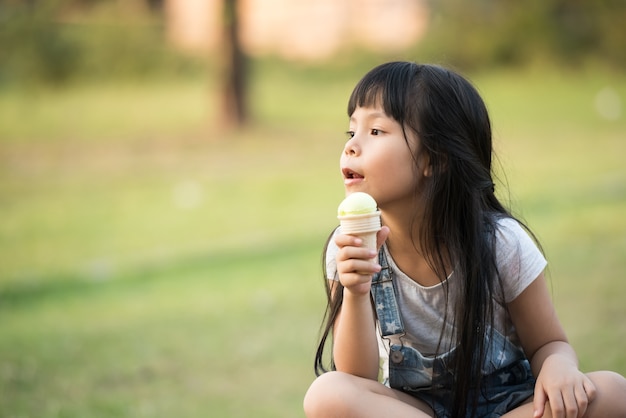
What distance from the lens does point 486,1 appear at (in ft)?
38.7

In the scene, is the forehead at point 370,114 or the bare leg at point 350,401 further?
the forehead at point 370,114

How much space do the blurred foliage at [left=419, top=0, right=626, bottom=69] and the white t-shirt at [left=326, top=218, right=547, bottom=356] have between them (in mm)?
9463

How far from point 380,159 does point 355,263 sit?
0.31 m

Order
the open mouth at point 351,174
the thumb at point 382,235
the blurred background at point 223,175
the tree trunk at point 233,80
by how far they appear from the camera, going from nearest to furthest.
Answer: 1. the thumb at point 382,235
2. the open mouth at point 351,174
3. the blurred background at point 223,175
4. the tree trunk at point 233,80


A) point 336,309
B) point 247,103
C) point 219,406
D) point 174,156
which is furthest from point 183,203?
point 336,309

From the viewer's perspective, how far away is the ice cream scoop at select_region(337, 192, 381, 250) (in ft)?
6.43

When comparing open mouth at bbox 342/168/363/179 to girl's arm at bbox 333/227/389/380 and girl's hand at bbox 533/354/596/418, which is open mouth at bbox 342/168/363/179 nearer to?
girl's arm at bbox 333/227/389/380

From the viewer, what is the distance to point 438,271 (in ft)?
7.27

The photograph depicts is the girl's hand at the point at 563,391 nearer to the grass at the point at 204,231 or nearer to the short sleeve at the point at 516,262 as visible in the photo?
the short sleeve at the point at 516,262

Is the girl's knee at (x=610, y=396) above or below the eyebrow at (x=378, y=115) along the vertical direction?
below

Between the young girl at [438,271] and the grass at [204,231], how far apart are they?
543mm

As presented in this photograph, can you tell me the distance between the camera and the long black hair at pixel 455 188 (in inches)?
84.3

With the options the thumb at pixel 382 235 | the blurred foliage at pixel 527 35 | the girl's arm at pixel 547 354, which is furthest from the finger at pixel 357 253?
the blurred foliage at pixel 527 35

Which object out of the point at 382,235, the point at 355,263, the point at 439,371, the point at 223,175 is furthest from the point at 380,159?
the point at 223,175
